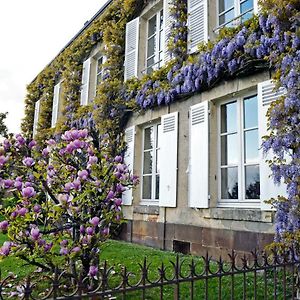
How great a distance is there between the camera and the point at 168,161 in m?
7.03

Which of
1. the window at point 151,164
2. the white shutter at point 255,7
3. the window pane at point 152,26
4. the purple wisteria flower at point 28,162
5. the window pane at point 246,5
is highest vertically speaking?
the window pane at point 152,26

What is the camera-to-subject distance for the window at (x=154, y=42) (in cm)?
837

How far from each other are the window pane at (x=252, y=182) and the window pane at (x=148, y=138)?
111 inches

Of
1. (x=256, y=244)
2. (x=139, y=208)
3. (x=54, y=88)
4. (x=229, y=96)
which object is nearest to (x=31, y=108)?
(x=54, y=88)

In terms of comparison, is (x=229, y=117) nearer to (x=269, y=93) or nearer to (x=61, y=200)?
(x=269, y=93)

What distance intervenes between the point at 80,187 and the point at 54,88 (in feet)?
37.6

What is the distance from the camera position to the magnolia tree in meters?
3.28

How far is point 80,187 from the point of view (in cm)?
354

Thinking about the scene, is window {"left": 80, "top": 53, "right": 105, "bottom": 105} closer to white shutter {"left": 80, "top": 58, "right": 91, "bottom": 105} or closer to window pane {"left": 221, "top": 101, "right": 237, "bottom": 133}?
white shutter {"left": 80, "top": 58, "right": 91, "bottom": 105}

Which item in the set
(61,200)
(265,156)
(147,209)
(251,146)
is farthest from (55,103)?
(61,200)

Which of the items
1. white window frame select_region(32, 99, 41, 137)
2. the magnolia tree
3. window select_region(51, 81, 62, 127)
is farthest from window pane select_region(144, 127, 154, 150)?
white window frame select_region(32, 99, 41, 137)

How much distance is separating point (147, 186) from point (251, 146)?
2.97 metres

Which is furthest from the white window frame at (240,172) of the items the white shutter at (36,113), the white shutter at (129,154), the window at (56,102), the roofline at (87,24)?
the white shutter at (36,113)

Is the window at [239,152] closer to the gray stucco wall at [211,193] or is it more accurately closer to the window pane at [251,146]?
the window pane at [251,146]
